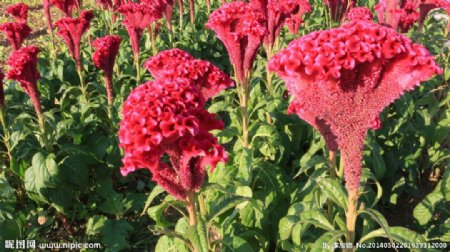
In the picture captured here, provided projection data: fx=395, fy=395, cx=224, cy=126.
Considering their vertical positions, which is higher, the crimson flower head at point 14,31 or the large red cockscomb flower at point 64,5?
the large red cockscomb flower at point 64,5

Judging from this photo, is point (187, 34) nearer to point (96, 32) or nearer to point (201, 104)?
point (96, 32)

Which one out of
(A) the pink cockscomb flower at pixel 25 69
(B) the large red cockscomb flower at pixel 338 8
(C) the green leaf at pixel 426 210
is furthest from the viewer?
(B) the large red cockscomb flower at pixel 338 8

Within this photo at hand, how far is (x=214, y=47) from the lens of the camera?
24.9 feet

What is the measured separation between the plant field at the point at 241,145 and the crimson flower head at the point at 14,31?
0.9 inches

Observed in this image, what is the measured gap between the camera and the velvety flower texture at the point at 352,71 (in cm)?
162

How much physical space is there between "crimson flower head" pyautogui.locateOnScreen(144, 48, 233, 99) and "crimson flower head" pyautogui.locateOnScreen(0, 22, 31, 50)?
272 centimetres

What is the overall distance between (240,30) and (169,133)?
1784 millimetres

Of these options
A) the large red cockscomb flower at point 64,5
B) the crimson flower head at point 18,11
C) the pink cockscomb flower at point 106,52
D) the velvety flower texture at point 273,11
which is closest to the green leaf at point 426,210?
the velvety flower texture at point 273,11

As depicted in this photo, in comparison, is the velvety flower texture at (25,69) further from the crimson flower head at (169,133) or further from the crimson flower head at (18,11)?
the crimson flower head at (18,11)

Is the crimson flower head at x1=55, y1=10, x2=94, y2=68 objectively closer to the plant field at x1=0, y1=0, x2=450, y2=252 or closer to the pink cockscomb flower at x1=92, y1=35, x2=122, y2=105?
the plant field at x1=0, y1=0, x2=450, y2=252

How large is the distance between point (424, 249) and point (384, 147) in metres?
2.14

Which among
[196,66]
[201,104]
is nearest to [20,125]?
[196,66]

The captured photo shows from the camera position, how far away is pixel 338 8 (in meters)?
5.71

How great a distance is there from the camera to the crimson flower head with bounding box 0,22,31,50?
455 cm
